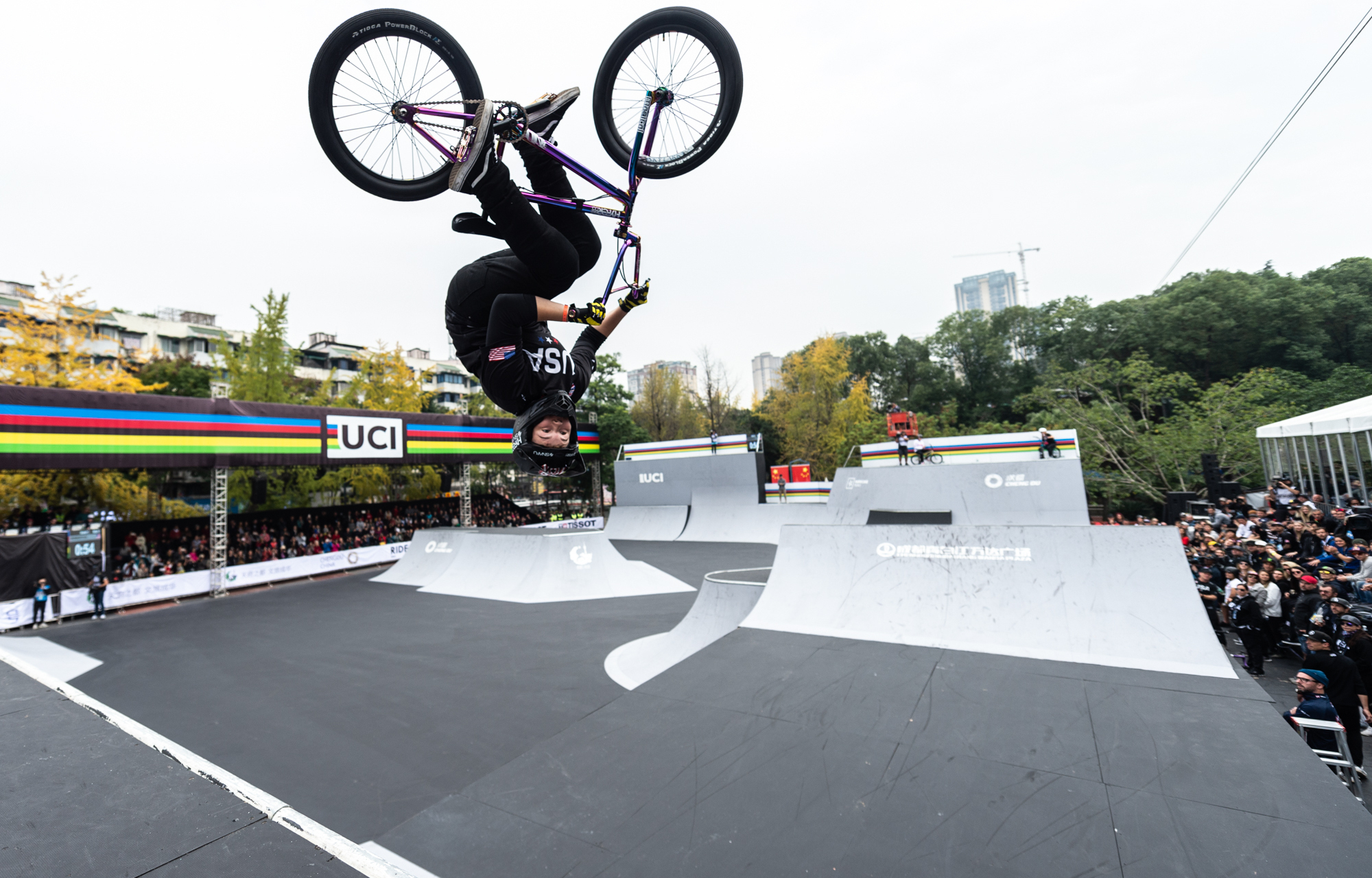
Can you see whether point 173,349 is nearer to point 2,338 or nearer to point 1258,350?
point 2,338

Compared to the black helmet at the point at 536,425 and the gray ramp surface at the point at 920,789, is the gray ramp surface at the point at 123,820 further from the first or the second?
the black helmet at the point at 536,425

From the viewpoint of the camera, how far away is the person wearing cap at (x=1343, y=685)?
550 centimetres

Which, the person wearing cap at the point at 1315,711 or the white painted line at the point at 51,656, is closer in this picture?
the person wearing cap at the point at 1315,711

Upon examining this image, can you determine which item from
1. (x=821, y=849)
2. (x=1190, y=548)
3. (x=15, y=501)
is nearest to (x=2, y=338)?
(x=15, y=501)

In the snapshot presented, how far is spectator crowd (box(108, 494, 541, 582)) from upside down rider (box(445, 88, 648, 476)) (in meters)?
19.9

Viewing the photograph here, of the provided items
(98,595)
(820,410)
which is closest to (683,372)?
(820,410)

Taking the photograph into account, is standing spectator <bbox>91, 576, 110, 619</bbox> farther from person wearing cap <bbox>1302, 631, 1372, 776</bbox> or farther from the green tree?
person wearing cap <bbox>1302, 631, 1372, 776</bbox>

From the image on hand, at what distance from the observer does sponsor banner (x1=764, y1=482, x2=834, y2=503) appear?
84.2 feet

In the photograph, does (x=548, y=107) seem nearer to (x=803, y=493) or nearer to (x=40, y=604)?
(x=40, y=604)

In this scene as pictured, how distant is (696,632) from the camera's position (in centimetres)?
904

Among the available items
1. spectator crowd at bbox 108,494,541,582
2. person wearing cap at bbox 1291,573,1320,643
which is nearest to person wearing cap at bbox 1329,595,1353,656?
person wearing cap at bbox 1291,573,1320,643

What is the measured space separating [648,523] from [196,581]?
53.1ft

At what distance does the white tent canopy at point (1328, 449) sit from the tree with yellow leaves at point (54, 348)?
1469 inches

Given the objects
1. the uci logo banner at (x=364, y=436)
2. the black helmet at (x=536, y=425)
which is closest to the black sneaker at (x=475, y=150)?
the black helmet at (x=536, y=425)
